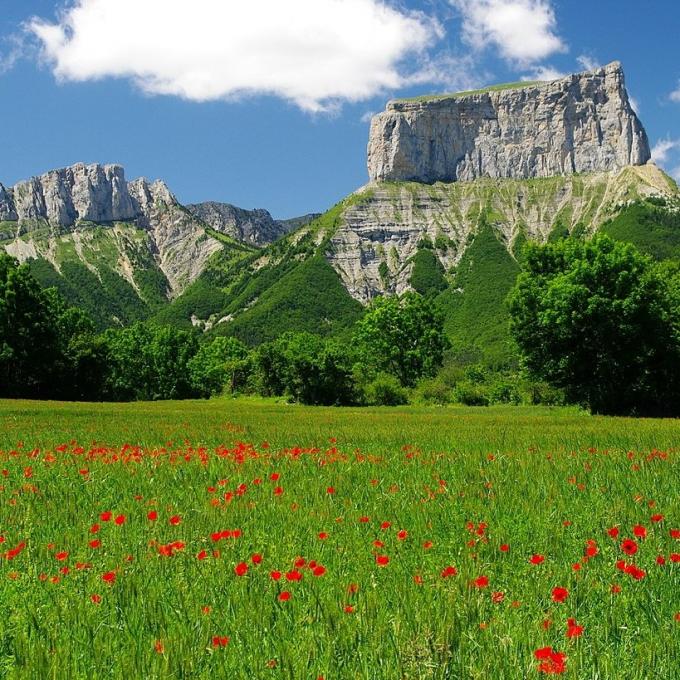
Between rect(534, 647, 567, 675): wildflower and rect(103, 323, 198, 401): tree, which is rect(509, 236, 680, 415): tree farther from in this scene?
rect(103, 323, 198, 401): tree

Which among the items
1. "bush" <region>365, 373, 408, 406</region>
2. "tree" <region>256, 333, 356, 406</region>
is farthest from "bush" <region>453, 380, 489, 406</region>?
"tree" <region>256, 333, 356, 406</region>

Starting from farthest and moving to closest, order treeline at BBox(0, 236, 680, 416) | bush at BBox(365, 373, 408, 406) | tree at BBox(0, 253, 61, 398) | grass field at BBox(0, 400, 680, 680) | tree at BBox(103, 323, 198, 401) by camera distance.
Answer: tree at BBox(103, 323, 198, 401)
bush at BBox(365, 373, 408, 406)
tree at BBox(0, 253, 61, 398)
treeline at BBox(0, 236, 680, 416)
grass field at BBox(0, 400, 680, 680)

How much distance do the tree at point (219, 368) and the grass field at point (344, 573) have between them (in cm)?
8897

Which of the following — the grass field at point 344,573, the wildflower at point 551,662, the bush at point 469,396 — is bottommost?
the bush at point 469,396

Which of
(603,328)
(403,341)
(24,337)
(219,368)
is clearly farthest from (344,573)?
(219,368)

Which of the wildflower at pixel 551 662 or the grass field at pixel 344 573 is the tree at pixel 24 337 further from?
the wildflower at pixel 551 662

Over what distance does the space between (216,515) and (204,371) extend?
9902 cm

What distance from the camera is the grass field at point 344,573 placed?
3199 millimetres

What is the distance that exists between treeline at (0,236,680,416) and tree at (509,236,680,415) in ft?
0.30

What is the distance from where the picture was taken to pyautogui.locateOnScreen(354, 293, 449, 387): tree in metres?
75.7

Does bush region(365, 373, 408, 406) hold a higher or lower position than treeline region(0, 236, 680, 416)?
lower

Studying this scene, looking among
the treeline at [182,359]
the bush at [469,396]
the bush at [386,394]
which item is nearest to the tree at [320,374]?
the treeline at [182,359]

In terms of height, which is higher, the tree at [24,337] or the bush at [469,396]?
the tree at [24,337]

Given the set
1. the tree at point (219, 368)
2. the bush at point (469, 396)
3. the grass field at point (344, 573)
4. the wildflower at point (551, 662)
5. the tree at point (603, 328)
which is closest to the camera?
the wildflower at point (551, 662)
